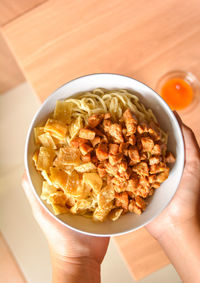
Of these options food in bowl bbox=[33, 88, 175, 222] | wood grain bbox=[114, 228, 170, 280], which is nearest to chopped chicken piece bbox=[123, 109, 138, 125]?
food in bowl bbox=[33, 88, 175, 222]

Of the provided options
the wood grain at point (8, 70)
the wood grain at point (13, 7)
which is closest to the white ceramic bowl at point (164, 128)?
the wood grain at point (13, 7)

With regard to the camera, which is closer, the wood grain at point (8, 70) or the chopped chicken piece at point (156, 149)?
the chopped chicken piece at point (156, 149)

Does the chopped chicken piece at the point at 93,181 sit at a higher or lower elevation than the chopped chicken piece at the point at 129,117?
lower

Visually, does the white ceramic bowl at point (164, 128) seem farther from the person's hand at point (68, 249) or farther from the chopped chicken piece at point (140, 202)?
→ the person's hand at point (68, 249)

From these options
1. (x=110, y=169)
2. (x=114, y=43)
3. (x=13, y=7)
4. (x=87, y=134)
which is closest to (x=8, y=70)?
(x=13, y=7)

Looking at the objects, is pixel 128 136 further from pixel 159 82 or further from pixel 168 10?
pixel 168 10
